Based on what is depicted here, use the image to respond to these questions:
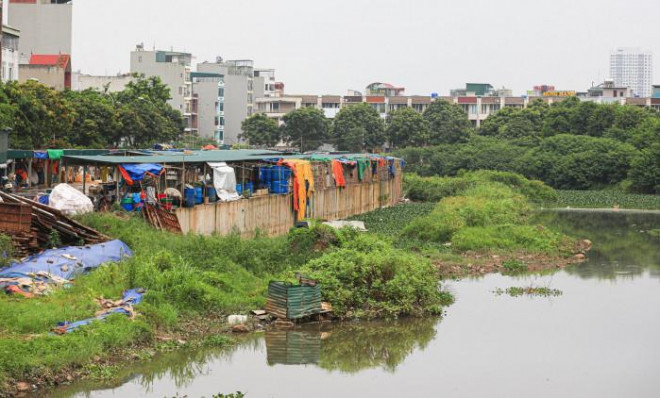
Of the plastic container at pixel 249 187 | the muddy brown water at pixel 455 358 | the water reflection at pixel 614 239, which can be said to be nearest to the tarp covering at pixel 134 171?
the plastic container at pixel 249 187

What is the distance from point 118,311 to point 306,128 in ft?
249

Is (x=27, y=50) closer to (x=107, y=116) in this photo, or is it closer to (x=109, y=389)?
(x=107, y=116)

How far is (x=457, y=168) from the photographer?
260ft

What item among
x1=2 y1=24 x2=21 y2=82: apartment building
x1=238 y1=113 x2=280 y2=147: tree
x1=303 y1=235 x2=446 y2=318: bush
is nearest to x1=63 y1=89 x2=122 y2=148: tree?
x1=2 y1=24 x2=21 y2=82: apartment building

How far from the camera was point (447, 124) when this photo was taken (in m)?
96.2

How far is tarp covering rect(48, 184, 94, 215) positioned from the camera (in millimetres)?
25406

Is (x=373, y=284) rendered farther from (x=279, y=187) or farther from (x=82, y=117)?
(x=82, y=117)

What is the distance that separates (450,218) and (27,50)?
146 ft

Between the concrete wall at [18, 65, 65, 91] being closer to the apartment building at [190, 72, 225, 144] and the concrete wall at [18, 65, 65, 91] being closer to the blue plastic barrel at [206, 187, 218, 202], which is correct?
the apartment building at [190, 72, 225, 144]

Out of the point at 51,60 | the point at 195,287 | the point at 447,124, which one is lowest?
the point at 195,287

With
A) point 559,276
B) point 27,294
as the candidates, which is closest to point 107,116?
point 559,276

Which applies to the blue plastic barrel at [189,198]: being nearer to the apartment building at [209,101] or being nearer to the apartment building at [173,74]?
the apartment building at [173,74]

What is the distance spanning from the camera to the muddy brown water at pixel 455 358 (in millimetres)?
17953

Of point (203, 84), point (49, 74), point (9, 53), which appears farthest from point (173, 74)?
point (9, 53)
